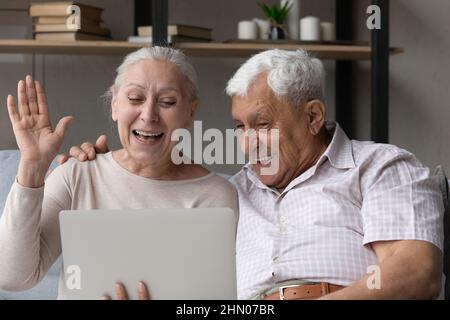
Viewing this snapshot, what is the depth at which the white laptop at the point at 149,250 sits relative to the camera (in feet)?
4.50

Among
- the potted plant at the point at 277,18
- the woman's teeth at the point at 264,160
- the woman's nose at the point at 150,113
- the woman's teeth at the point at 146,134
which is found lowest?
the woman's teeth at the point at 264,160

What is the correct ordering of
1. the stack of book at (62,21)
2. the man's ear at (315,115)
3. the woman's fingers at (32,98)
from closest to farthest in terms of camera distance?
the woman's fingers at (32,98) < the man's ear at (315,115) < the stack of book at (62,21)

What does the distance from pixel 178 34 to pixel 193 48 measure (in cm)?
9

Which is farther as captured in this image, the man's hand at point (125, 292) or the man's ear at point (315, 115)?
the man's ear at point (315, 115)

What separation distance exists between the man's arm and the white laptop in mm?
340

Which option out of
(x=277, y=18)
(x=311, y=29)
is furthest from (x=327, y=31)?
(x=277, y=18)

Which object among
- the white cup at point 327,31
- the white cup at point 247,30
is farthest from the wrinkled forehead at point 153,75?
the white cup at point 327,31

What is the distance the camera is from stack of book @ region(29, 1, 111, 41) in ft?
9.70

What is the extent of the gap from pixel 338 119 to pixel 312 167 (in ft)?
5.11

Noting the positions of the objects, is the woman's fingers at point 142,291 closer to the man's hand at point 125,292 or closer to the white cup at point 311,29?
the man's hand at point 125,292

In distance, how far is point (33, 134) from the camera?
5.50ft

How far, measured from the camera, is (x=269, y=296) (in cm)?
178

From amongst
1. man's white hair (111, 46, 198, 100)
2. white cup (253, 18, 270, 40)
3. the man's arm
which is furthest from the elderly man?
white cup (253, 18, 270, 40)
